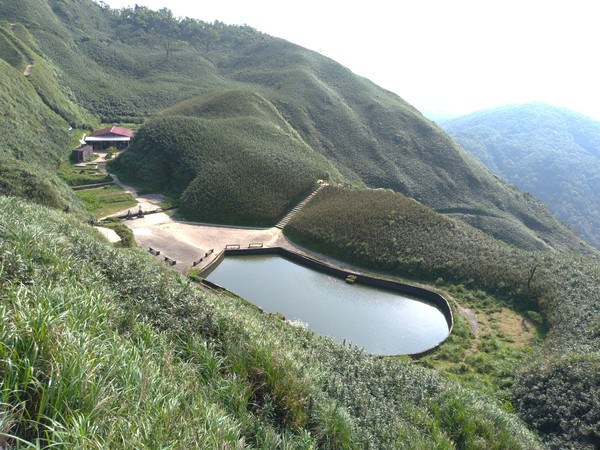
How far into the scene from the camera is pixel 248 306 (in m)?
19.3

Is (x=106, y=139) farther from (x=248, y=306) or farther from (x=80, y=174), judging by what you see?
(x=248, y=306)

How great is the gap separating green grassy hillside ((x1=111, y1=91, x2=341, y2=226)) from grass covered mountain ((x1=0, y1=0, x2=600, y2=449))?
25cm

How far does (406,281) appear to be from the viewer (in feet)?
85.7

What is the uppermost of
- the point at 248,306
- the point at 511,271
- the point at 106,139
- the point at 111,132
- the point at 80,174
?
the point at 111,132

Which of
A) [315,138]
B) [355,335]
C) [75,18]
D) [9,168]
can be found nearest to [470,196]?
→ [315,138]

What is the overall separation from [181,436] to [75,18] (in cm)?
13763

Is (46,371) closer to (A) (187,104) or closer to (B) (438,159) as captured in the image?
(A) (187,104)

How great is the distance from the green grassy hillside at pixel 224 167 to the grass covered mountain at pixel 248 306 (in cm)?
25

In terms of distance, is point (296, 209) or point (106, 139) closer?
point (296, 209)

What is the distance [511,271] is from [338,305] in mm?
11168

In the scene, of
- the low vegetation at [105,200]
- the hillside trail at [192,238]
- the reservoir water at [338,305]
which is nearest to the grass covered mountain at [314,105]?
the low vegetation at [105,200]

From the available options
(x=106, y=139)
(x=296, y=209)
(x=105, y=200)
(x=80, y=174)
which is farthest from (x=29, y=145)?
(x=296, y=209)

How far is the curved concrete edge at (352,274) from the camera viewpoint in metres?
23.6

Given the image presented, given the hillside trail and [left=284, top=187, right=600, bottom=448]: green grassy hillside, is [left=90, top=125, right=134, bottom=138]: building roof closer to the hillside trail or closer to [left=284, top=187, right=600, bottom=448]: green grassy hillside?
the hillside trail
